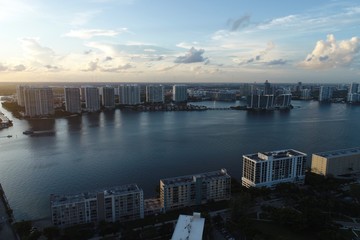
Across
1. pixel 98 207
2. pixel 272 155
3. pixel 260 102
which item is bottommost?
pixel 98 207

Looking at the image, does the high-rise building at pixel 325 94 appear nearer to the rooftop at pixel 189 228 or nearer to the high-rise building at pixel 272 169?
the high-rise building at pixel 272 169

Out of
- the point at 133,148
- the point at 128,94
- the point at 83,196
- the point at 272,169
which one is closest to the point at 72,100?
the point at 128,94

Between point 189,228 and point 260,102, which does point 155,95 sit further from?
point 189,228

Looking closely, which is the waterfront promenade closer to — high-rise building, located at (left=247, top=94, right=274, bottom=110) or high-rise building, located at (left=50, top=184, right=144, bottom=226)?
high-rise building, located at (left=50, top=184, right=144, bottom=226)

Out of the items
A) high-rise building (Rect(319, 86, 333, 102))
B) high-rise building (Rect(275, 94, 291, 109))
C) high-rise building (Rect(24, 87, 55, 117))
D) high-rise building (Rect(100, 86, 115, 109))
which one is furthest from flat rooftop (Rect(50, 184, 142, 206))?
high-rise building (Rect(319, 86, 333, 102))

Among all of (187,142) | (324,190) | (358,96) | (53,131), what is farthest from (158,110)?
(358,96)

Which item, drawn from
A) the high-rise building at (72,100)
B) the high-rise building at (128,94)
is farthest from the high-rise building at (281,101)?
the high-rise building at (72,100)
